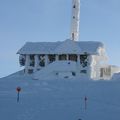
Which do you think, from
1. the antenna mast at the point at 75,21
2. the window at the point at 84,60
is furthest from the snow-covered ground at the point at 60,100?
the antenna mast at the point at 75,21

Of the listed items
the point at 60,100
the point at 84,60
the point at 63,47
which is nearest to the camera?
the point at 60,100

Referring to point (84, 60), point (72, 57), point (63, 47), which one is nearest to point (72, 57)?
point (72, 57)

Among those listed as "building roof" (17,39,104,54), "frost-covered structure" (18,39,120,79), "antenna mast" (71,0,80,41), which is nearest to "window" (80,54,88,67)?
"frost-covered structure" (18,39,120,79)

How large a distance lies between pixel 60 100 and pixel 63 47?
36106 mm

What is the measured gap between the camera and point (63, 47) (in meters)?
75.1

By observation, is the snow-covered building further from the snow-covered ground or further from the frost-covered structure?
the snow-covered ground

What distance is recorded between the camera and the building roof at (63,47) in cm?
7362

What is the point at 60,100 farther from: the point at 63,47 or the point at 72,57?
the point at 63,47

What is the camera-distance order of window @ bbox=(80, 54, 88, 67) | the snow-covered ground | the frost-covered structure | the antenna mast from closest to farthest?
1. the snow-covered ground
2. the frost-covered structure
3. window @ bbox=(80, 54, 88, 67)
4. the antenna mast

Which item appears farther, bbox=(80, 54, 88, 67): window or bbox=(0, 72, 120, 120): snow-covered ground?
bbox=(80, 54, 88, 67): window

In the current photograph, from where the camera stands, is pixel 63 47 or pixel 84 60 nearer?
pixel 84 60

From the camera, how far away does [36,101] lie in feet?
128

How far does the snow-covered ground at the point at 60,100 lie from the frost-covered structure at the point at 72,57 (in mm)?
20283

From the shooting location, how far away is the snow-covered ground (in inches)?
1293
